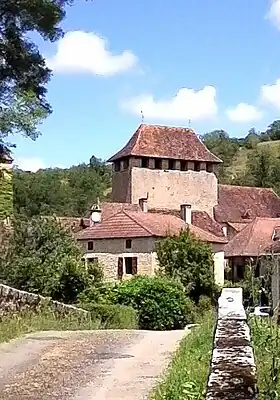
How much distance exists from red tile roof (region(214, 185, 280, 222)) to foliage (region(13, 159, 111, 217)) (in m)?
17.1

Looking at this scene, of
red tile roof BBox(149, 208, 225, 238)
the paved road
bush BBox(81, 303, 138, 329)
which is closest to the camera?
the paved road

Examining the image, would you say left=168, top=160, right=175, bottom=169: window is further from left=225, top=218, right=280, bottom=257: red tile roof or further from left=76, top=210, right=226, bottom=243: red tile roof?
left=76, top=210, right=226, bottom=243: red tile roof

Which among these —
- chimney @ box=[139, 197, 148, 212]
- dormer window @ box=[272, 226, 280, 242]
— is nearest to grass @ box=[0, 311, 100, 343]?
dormer window @ box=[272, 226, 280, 242]

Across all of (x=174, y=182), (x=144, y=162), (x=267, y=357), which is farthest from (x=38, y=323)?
(x=174, y=182)

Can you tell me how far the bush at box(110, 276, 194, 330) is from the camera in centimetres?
3031

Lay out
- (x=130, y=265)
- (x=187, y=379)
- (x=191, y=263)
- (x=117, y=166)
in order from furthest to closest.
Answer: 1. (x=117, y=166)
2. (x=130, y=265)
3. (x=191, y=263)
4. (x=187, y=379)

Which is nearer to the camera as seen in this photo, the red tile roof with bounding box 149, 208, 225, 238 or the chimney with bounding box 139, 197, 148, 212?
the red tile roof with bounding box 149, 208, 225, 238

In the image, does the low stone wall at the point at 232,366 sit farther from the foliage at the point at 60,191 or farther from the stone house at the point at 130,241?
the foliage at the point at 60,191

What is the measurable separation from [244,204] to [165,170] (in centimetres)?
1115

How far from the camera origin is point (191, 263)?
48.7 metres

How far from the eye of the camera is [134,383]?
10039mm

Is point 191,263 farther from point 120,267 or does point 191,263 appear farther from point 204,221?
point 204,221

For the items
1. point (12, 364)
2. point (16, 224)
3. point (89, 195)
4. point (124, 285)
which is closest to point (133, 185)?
point (89, 195)

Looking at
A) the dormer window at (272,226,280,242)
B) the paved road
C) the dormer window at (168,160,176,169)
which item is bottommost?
the paved road
